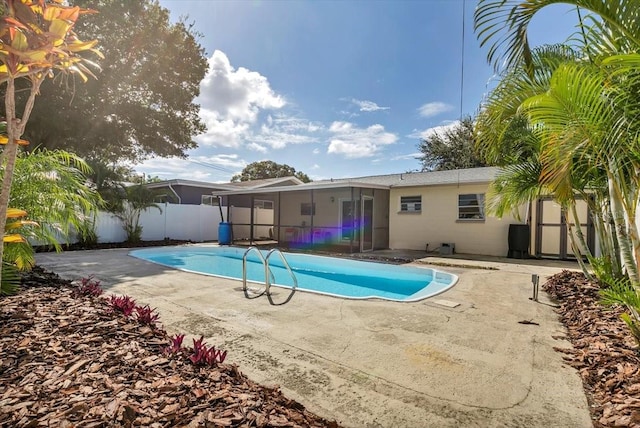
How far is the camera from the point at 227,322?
4.13m

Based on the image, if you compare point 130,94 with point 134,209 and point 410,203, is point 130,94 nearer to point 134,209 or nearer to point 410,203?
point 134,209

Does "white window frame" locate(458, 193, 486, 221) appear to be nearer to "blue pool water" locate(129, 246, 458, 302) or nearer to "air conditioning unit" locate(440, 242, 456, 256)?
"air conditioning unit" locate(440, 242, 456, 256)

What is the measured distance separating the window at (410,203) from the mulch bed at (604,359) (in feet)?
27.0

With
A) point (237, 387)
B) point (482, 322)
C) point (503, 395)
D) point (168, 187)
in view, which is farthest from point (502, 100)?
point (168, 187)

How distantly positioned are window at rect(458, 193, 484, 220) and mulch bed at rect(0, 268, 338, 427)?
11061mm

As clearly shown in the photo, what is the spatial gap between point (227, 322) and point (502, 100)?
437cm

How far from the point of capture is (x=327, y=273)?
988cm

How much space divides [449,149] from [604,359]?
26.5 m

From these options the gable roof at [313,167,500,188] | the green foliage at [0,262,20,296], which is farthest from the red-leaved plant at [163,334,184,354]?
the gable roof at [313,167,500,188]

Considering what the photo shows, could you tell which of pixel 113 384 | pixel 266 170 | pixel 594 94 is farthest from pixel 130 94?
pixel 266 170

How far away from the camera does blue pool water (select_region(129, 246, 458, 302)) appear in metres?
7.48

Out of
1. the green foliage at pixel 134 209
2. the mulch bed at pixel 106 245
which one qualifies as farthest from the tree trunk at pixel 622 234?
the green foliage at pixel 134 209

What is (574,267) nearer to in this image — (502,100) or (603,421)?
(502,100)

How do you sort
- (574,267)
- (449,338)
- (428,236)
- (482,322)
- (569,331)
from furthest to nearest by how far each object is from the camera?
(428,236) → (574,267) → (482,322) → (569,331) → (449,338)
